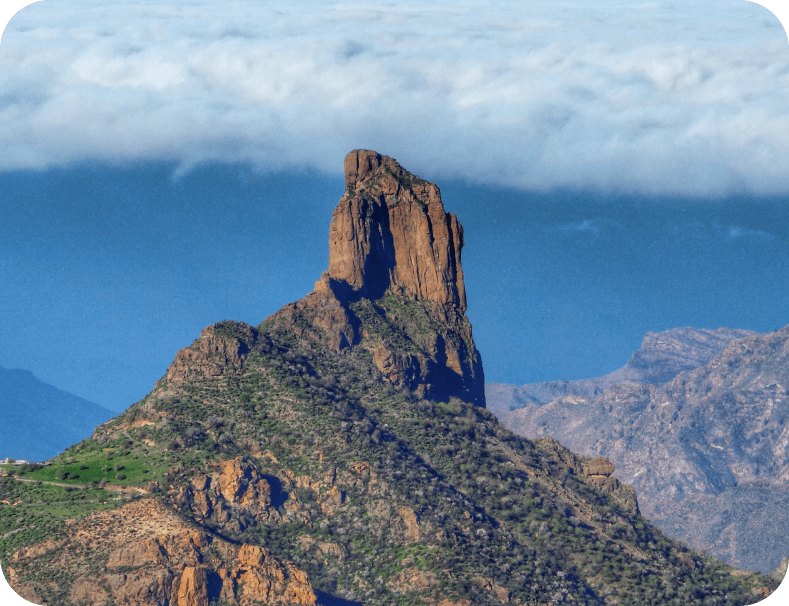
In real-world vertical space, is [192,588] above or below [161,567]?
below

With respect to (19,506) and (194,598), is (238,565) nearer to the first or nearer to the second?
(194,598)

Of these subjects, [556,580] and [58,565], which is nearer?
[58,565]

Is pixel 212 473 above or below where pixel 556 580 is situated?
above

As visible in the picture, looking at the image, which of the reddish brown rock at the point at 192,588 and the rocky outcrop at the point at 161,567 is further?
the reddish brown rock at the point at 192,588

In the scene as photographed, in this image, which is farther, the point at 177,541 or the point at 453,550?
the point at 453,550

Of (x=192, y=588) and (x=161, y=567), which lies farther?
(x=161, y=567)

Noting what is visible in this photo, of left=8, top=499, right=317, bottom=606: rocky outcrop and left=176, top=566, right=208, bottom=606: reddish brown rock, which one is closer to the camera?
left=8, top=499, right=317, bottom=606: rocky outcrop

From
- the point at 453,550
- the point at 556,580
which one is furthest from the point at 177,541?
the point at 556,580

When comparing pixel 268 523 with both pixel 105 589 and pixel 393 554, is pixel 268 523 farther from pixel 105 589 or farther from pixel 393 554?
pixel 105 589

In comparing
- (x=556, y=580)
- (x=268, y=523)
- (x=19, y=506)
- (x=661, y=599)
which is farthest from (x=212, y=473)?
(x=661, y=599)
